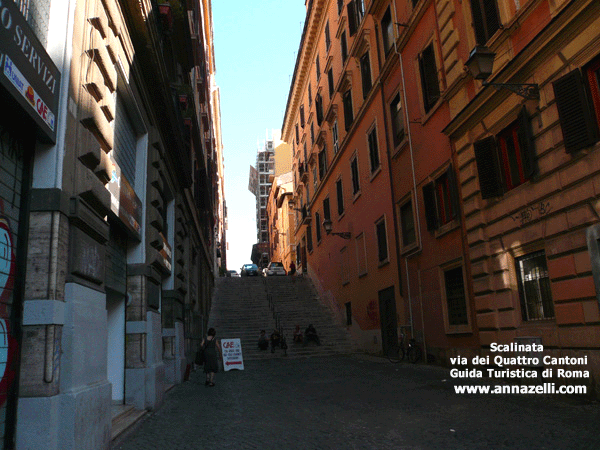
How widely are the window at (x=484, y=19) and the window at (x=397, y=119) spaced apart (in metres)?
5.56

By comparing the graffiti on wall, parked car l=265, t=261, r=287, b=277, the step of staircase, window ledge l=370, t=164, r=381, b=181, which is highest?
window ledge l=370, t=164, r=381, b=181

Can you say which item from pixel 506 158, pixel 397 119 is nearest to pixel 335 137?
pixel 397 119

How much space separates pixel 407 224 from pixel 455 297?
13.7 ft

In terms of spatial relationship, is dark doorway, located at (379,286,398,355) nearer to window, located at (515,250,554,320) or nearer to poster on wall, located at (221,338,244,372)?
poster on wall, located at (221,338,244,372)

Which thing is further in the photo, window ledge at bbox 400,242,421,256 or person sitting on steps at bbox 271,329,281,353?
person sitting on steps at bbox 271,329,281,353

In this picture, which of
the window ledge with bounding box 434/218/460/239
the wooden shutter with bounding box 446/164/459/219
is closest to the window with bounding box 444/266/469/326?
the window ledge with bounding box 434/218/460/239

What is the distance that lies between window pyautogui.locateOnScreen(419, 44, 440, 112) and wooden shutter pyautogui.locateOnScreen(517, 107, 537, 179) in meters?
4.64

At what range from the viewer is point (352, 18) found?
22719mm

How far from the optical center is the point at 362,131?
22016 millimetres

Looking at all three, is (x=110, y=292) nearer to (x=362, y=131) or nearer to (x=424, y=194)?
(x=424, y=194)

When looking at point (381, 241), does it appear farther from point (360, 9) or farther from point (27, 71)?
point (27, 71)

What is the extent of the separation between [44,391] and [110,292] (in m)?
Answer: 3.52

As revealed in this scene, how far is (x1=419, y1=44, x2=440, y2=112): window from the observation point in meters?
14.7

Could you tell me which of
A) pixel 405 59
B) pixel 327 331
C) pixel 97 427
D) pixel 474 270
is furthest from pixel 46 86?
pixel 327 331
